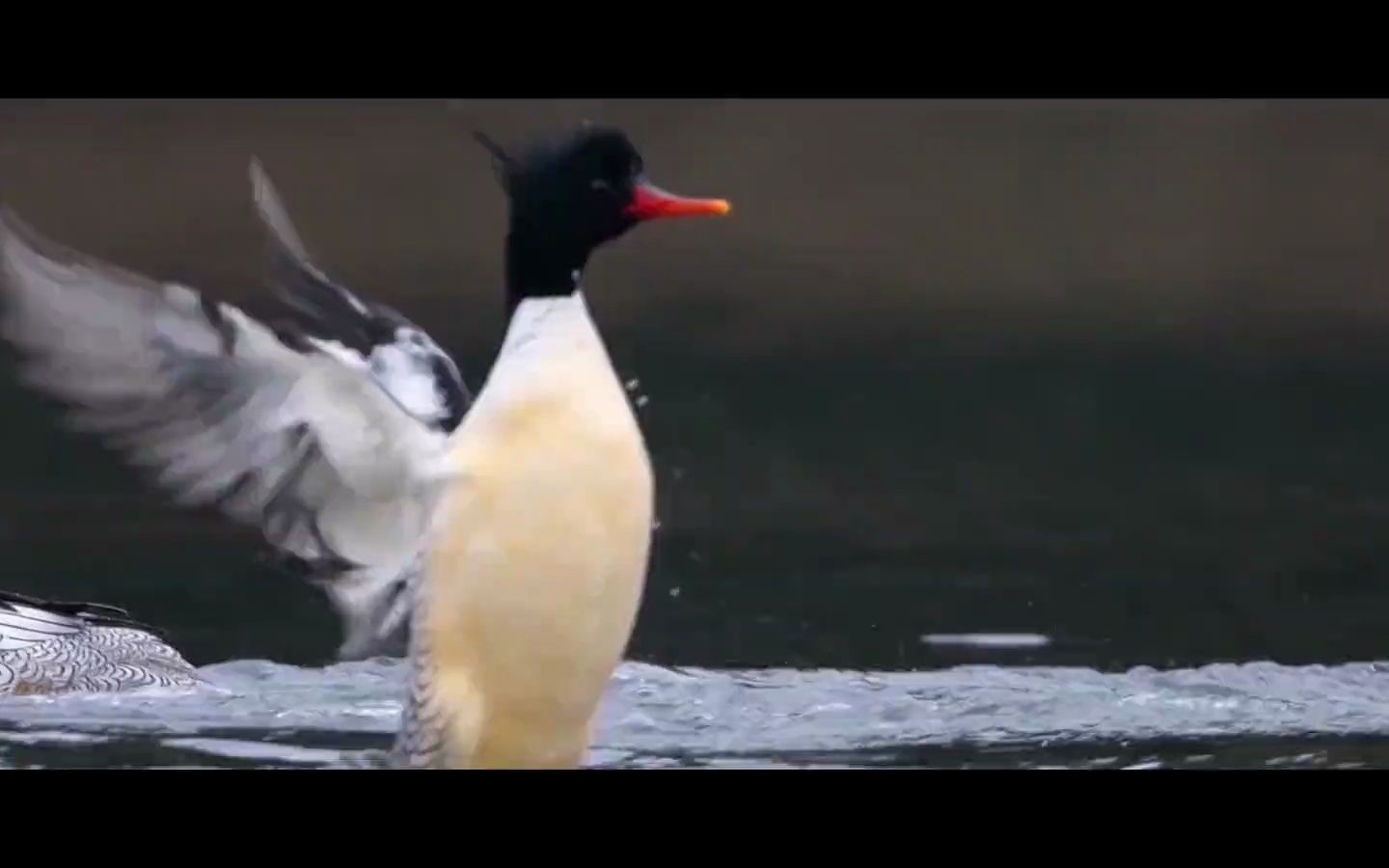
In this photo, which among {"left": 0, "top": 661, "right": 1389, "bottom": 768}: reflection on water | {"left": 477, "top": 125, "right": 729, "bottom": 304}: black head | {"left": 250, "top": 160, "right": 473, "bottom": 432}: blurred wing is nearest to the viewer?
{"left": 477, "top": 125, "right": 729, "bottom": 304}: black head

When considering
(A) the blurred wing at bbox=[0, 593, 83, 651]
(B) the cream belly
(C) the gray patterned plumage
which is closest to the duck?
(B) the cream belly

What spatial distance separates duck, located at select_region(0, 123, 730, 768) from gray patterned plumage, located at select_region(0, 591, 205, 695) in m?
2.18

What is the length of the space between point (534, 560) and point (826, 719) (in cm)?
155

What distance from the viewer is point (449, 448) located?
649cm

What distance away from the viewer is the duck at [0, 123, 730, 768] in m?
6.27

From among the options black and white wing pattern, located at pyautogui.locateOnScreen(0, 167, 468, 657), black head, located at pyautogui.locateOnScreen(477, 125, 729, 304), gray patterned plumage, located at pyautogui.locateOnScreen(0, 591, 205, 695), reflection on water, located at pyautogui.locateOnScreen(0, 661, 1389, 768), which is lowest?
reflection on water, located at pyautogui.locateOnScreen(0, 661, 1389, 768)

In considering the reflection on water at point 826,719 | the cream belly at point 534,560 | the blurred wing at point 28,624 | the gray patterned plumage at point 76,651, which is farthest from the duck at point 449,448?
the blurred wing at point 28,624

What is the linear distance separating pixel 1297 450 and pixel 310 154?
30.1ft

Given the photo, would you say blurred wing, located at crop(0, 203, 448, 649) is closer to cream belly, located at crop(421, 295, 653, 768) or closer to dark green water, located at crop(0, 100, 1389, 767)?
cream belly, located at crop(421, 295, 653, 768)

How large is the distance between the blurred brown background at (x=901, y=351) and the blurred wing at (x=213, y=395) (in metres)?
2.38

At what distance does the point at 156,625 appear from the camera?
9.26 metres

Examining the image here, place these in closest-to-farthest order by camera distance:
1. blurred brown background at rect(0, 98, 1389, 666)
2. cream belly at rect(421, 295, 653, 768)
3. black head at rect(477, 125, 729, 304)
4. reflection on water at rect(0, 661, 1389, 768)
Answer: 1. cream belly at rect(421, 295, 653, 768)
2. black head at rect(477, 125, 729, 304)
3. reflection on water at rect(0, 661, 1389, 768)
4. blurred brown background at rect(0, 98, 1389, 666)

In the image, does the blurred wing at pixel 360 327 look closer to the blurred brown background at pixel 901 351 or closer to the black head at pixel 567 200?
the black head at pixel 567 200
